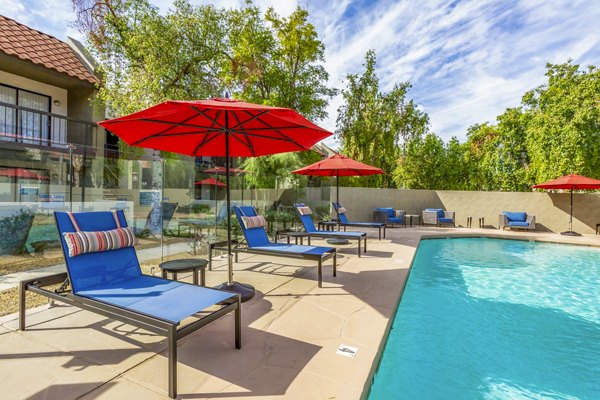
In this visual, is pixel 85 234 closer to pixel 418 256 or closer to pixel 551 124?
pixel 418 256

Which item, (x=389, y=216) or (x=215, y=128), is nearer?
(x=215, y=128)

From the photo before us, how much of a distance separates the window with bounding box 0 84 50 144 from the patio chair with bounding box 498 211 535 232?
17.6 m

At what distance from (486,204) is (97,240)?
52.9 feet

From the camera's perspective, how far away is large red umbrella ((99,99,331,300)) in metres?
3.21

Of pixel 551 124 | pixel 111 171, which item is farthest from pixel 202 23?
pixel 551 124

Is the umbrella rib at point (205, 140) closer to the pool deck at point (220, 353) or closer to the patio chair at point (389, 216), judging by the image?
the pool deck at point (220, 353)

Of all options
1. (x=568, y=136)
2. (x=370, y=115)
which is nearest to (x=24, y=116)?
(x=370, y=115)

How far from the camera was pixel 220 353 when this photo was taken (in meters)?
2.80

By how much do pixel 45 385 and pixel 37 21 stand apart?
49.8 ft

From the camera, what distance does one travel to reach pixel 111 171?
5.58 meters

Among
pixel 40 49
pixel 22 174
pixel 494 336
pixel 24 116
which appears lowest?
pixel 494 336

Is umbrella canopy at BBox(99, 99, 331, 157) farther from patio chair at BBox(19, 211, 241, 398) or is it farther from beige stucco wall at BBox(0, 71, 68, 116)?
beige stucco wall at BBox(0, 71, 68, 116)

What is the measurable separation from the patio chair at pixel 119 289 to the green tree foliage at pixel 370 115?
50.8 ft

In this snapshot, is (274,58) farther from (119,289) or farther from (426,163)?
(119,289)
